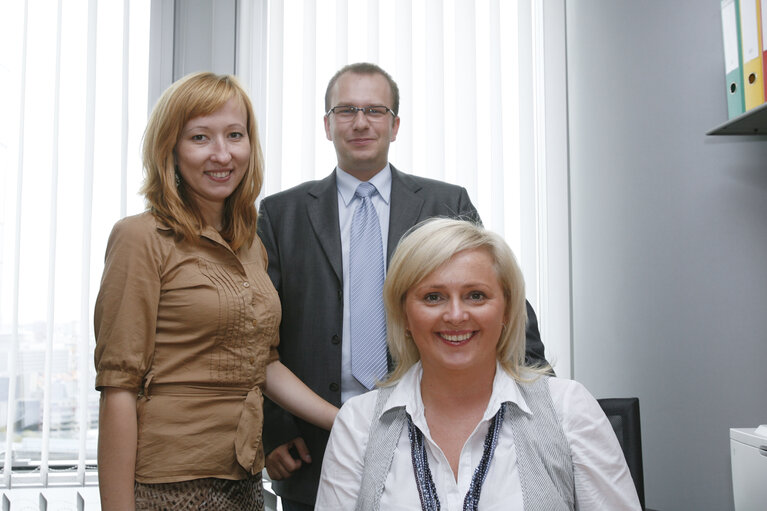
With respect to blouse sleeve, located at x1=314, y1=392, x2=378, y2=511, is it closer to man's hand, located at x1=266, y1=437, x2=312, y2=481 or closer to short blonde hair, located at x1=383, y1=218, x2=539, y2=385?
short blonde hair, located at x1=383, y1=218, x2=539, y2=385

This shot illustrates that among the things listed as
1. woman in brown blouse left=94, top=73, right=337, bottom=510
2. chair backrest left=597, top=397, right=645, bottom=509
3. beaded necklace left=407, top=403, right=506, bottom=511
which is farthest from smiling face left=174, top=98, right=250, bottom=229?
chair backrest left=597, top=397, right=645, bottom=509

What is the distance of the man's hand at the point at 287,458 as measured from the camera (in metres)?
1.69

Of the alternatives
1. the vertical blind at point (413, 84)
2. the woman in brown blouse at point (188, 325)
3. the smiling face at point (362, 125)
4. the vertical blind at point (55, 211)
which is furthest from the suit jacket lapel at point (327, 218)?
the vertical blind at point (55, 211)

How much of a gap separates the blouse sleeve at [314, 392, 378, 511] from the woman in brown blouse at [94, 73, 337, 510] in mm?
149

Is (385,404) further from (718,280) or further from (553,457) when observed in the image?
(718,280)

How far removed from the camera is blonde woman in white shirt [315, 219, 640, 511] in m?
1.26

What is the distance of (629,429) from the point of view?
1702 millimetres

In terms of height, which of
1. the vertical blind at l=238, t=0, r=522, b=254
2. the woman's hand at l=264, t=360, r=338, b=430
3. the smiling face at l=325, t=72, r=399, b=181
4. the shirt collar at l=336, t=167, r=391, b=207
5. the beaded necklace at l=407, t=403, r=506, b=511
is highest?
the vertical blind at l=238, t=0, r=522, b=254

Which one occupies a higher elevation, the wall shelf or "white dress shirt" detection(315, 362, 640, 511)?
the wall shelf

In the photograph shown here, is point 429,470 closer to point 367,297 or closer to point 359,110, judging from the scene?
point 367,297

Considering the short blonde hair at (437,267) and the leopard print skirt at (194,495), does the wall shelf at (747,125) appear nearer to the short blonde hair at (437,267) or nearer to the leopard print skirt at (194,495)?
the short blonde hair at (437,267)

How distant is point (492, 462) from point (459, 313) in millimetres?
316

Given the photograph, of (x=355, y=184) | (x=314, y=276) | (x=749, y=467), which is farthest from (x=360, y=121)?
(x=749, y=467)

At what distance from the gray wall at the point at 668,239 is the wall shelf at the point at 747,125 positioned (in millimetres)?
117
